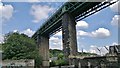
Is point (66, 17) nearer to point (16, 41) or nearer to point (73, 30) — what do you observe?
point (73, 30)

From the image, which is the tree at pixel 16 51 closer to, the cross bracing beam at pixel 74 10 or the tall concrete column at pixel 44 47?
the cross bracing beam at pixel 74 10

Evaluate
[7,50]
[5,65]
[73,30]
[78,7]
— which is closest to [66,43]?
[73,30]

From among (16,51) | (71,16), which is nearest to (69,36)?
(71,16)

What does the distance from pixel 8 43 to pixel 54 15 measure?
51.9 ft

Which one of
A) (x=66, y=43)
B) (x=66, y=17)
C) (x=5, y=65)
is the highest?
(x=66, y=17)

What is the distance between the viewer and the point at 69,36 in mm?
51812

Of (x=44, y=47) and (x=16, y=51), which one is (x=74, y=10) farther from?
(x=44, y=47)

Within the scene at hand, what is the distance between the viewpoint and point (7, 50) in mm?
50531

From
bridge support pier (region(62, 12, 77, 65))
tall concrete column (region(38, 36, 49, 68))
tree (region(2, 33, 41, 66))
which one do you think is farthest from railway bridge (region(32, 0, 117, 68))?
tall concrete column (region(38, 36, 49, 68))

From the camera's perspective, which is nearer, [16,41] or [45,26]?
[16,41]

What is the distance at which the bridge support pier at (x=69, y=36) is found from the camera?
51.8 metres

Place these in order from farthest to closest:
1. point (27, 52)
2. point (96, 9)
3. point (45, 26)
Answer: point (45, 26), point (27, 52), point (96, 9)

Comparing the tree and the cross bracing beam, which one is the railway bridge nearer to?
the cross bracing beam

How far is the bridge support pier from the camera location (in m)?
51.8
